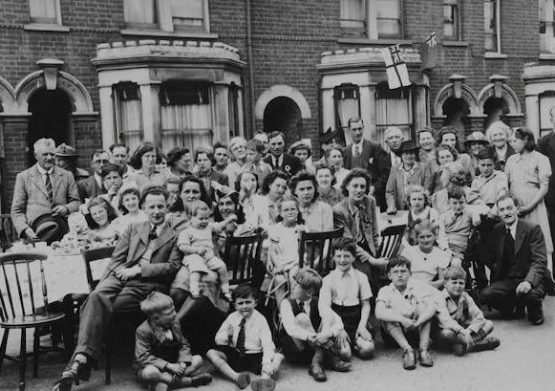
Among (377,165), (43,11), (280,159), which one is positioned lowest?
(377,165)

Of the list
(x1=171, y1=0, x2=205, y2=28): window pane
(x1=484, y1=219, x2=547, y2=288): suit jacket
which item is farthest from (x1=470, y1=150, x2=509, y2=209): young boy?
(x1=171, y1=0, x2=205, y2=28): window pane

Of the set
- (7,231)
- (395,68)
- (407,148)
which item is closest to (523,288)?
(407,148)

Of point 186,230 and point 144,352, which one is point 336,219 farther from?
point 144,352

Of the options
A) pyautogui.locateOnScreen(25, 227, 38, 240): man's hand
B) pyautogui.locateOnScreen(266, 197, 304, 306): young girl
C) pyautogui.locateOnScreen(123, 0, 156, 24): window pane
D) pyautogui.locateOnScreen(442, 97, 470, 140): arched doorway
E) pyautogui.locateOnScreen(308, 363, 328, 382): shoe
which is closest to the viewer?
pyautogui.locateOnScreen(308, 363, 328, 382): shoe

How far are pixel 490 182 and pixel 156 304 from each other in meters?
4.28

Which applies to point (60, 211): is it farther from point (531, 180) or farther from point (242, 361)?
point (531, 180)

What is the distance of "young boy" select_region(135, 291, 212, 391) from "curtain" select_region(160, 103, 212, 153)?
6.99 metres

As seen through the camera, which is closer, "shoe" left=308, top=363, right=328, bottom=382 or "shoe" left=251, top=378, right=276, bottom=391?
"shoe" left=251, top=378, right=276, bottom=391

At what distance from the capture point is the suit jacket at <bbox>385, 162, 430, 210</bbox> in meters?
8.22

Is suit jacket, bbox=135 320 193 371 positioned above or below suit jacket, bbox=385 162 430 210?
below

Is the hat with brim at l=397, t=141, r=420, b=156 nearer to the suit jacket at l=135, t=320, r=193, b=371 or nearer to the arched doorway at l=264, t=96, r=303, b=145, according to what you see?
the suit jacket at l=135, t=320, r=193, b=371

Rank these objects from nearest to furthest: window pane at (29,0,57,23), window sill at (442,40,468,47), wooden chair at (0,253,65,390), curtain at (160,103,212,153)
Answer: wooden chair at (0,253,65,390), window pane at (29,0,57,23), curtain at (160,103,212,153), window sill at (442,40,468,47)

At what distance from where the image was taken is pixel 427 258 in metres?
6.35

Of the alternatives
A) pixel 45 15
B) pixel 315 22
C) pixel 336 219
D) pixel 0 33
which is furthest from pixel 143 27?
pixel 336 219
